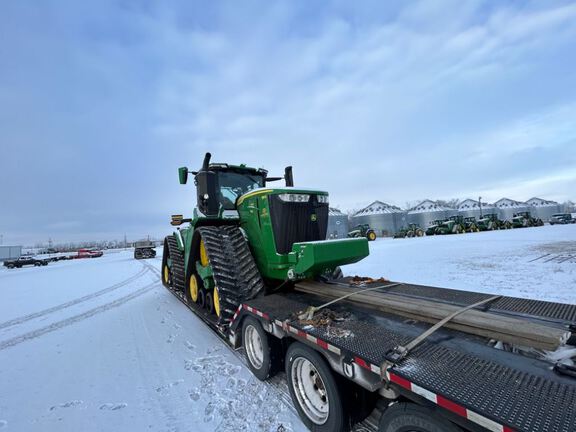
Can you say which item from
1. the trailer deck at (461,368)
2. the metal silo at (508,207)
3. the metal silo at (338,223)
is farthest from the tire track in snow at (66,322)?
the metal silo at (508,207)

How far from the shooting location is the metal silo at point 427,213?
54.0 metres

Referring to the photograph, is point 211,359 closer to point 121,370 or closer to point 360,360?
point 121,370

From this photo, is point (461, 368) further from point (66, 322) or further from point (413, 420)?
point (66, 322)

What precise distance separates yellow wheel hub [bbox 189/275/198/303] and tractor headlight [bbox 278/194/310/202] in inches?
122

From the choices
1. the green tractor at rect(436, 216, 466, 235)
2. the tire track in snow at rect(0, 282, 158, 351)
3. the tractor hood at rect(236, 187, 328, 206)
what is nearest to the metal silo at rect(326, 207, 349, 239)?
the green tractor at rect(436, 216, 466, 235)

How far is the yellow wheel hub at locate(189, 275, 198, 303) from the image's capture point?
6367mm

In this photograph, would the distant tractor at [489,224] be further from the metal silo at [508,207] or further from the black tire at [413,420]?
the black tire at [413,420]

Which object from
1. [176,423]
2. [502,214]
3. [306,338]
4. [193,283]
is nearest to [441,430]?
[306,338]

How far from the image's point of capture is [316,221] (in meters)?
4.83

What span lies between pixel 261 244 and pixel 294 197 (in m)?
0.89

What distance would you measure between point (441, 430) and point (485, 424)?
315 millimetres

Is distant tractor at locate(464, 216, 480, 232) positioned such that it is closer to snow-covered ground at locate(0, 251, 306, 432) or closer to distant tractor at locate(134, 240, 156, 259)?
distant tractor at locate(134, 240, 156, 259)

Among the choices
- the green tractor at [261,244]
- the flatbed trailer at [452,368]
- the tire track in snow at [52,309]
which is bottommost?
the tire track in snow at [52,309]

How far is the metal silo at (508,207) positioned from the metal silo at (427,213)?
16416mm
